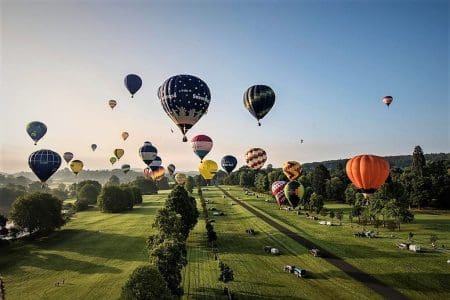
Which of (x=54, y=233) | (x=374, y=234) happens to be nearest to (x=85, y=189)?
(x=54, y=233)

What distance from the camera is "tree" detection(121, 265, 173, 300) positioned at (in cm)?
3142

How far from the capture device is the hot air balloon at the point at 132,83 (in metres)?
78.4

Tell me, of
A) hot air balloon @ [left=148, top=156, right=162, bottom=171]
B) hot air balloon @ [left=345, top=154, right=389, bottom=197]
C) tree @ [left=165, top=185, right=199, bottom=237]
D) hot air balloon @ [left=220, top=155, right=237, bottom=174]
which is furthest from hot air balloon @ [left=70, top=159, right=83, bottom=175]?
hot air balloon @ [left=345, top=154, right=389, bottom=197]

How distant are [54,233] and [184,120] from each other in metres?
54.0

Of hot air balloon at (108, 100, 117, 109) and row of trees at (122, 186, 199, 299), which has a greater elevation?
hot air balloon at (108, 100, 117, 109)

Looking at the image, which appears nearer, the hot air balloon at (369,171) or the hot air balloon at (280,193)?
the hot air balloon at (369,171)

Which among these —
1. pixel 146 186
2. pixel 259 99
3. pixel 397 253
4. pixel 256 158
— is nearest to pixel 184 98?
pixel 259 99

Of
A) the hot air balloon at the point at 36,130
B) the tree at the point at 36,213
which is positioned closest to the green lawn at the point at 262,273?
the tree at the point at 36,213

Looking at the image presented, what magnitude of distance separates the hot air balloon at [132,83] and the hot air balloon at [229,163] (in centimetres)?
3611

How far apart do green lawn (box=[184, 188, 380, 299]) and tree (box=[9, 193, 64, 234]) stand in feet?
111

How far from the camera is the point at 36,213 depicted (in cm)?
7888

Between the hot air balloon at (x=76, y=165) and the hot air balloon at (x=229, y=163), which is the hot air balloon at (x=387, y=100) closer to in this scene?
the hot air balloon at (x=229, y=163)

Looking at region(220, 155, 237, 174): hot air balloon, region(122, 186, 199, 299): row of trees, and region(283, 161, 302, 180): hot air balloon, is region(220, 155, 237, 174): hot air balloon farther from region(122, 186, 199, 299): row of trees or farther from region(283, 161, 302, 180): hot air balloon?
region(122, 186, 199, 299): row of trees

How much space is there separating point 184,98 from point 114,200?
7532 centimetres
